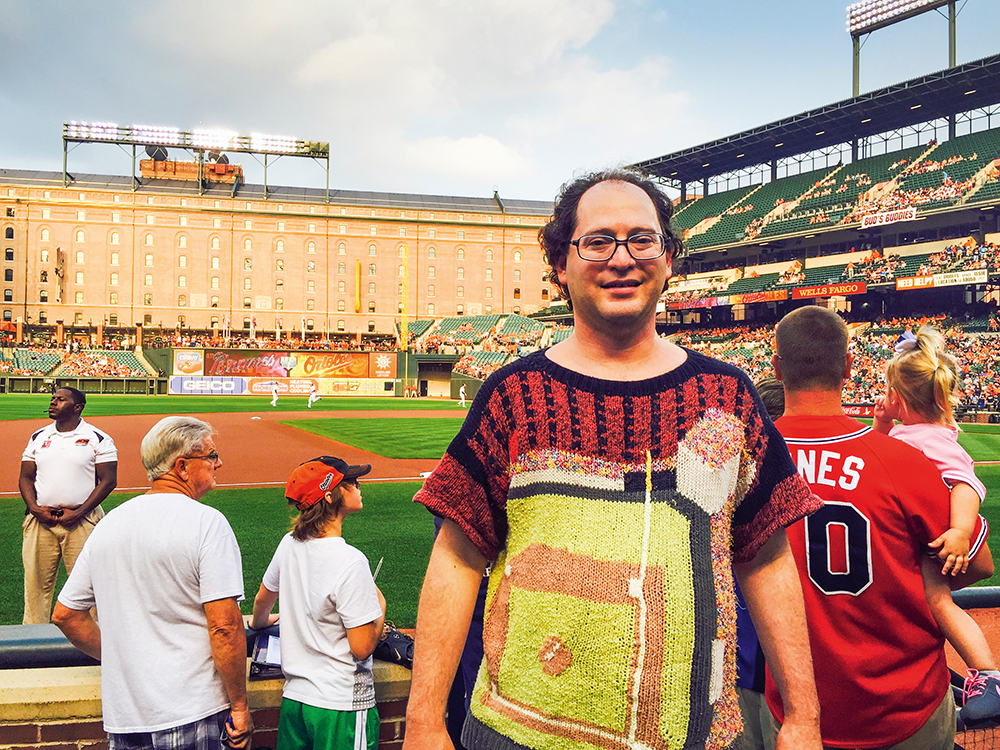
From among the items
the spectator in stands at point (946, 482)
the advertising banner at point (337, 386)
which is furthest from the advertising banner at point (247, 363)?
the spectator in stands at point (946, 482)

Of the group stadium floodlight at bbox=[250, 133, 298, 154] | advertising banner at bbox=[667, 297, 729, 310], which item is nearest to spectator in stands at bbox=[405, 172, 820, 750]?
advertising banner at bbox=[667, 297, 729, 310]

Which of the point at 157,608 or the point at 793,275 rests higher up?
the point at 793,275

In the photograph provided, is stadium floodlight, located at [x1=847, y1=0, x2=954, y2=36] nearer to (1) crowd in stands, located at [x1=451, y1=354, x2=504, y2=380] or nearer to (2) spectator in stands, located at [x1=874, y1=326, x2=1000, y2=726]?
(1) crowd in stands, located at [x1=451, y1=354, x2=504, y2=380]

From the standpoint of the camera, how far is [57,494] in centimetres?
576

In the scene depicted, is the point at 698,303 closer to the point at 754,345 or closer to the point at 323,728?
the point at 754,345

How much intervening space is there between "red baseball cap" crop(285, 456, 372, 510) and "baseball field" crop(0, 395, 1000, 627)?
332cm

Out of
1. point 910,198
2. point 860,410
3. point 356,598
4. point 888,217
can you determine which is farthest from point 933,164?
point 356,598

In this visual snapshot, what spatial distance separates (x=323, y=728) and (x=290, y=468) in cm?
1393

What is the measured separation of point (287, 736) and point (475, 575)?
1574mm

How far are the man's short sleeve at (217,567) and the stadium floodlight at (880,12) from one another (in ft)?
175

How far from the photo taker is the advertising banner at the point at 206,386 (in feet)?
165

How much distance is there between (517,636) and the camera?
171 cm

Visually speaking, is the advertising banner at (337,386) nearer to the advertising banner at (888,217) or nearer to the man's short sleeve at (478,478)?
the advertising banner at (888,217)

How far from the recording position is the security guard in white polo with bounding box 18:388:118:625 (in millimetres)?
5723
